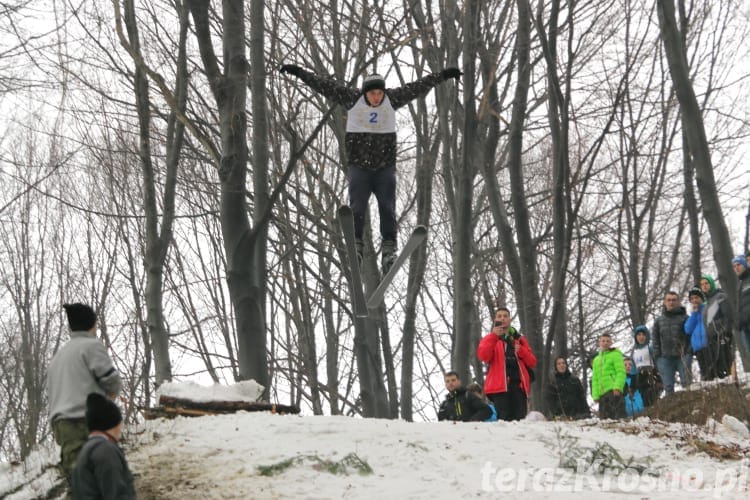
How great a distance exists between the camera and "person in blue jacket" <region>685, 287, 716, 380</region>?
983cm

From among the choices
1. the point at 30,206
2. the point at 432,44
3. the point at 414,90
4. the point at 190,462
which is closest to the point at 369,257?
the point at 432,44

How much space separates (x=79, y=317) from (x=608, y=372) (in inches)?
253

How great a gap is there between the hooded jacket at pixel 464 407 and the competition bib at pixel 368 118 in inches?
115

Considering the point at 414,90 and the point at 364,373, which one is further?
the point at 364,373

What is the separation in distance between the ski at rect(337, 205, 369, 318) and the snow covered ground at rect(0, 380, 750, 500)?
1.98 m

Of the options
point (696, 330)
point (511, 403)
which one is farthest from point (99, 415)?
point (696, 330)

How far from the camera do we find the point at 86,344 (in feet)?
18.3

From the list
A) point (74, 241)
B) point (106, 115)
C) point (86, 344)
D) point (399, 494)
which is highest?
point (106, 115)

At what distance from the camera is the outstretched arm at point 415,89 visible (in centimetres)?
852

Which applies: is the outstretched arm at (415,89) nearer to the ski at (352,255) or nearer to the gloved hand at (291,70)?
the gloved hand at (291,70)

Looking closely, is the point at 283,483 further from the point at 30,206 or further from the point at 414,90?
the point at 30,206

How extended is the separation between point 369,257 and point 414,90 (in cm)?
418

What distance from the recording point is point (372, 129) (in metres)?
8.54

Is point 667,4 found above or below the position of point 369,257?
above
